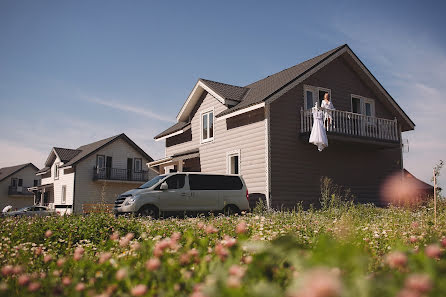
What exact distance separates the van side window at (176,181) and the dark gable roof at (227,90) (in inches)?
258

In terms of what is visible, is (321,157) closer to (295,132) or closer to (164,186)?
(295,132)

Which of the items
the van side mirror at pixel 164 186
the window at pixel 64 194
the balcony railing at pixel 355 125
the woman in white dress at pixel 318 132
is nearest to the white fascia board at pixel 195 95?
the balcony railing at pixel 355 125

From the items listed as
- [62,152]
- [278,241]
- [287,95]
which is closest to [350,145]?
[287,95]

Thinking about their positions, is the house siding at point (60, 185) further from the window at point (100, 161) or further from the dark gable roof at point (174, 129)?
the dark gable roof at point (174, 129)

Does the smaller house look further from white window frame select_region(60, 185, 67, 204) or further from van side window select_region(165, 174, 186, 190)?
van side window select_region(165, 174, 186, 190)

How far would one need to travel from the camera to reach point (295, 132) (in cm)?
1912

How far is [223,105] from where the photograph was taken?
838 inches

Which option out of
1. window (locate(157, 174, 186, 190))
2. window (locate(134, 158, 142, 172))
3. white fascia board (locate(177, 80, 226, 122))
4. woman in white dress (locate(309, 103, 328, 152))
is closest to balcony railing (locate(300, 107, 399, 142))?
woman in white dress (locate(309, 103, 328, 152))

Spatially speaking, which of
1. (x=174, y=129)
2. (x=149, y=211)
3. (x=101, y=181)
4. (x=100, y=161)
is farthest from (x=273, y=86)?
(x=100, y=161)

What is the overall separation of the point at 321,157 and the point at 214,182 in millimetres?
6772

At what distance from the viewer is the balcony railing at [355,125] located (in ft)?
62.8

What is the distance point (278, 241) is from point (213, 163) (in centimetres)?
1871

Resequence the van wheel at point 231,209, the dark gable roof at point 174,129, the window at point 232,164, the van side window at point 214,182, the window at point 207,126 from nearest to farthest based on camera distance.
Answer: the van side window at point 214,182 < the van wheel at point 231,209 < the window at point 232,164 < the window at point 207,126 < the dark gable roof at point 174,129

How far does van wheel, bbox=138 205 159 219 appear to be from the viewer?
1439 centimetres
